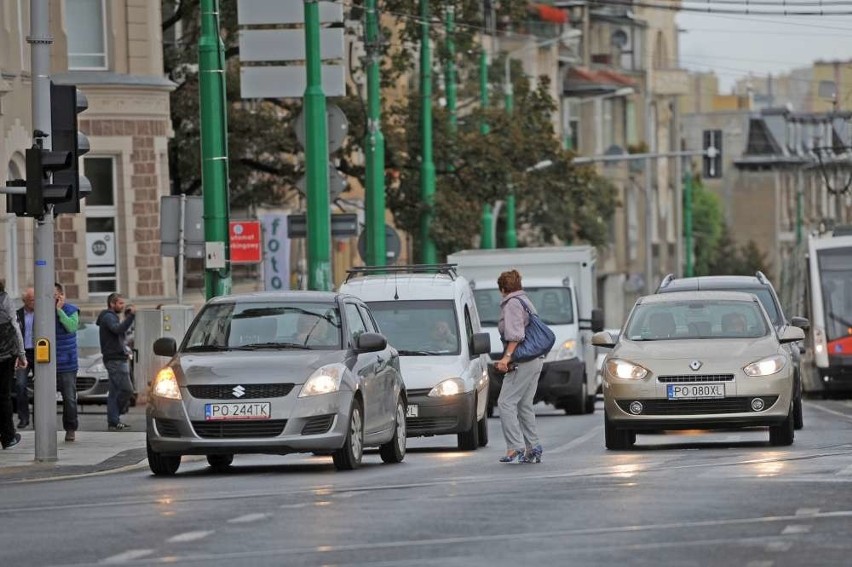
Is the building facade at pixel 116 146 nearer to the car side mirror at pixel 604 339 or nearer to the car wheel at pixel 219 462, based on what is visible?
the car side mirror at pixel 604 339

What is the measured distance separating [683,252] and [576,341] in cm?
7695

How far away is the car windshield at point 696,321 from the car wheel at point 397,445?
2.73 meters

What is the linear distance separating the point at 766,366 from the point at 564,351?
14925 mm

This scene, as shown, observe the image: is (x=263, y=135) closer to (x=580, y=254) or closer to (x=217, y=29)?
(x=580, y=254)

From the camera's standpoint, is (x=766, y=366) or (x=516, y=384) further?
(x=766, y=366)

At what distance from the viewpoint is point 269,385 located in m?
19.7

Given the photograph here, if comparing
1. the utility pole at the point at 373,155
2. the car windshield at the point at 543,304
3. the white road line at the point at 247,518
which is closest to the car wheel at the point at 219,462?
the white road line at the point at 247,518

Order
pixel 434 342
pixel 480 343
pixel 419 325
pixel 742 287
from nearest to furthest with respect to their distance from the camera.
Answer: pixel 480 343 → pixel 434 342 → pixel 419 325 → pixel 742 287

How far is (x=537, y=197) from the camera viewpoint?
174 ft

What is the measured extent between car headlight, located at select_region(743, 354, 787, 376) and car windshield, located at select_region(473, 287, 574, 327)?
1514 centimetres

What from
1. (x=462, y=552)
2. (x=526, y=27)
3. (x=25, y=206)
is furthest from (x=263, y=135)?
(x=526, y=27)

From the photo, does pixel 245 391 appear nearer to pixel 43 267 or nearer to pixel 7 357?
pixel 43 267

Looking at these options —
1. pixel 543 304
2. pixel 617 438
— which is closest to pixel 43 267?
pixel 617 438

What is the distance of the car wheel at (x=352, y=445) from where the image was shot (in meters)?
20.1
